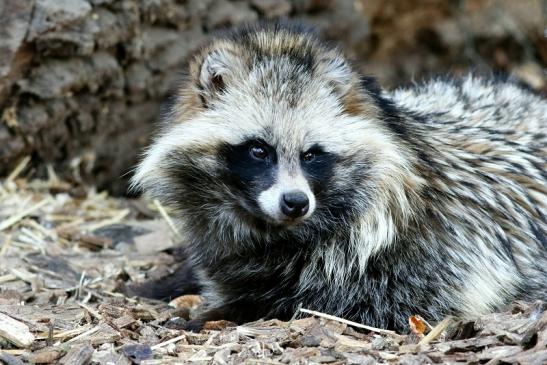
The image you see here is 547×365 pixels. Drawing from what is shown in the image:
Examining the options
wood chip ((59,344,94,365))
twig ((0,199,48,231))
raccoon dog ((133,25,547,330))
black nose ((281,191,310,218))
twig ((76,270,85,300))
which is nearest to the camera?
wood chip ((59,344,94,365))

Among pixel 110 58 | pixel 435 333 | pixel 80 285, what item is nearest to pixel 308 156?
pixel 435 333

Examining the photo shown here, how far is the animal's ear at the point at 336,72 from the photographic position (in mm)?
4965

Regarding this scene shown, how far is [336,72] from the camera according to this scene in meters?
4.99

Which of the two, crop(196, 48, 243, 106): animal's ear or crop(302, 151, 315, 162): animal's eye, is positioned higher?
crop(196, 48, 243, 106): animal's ear

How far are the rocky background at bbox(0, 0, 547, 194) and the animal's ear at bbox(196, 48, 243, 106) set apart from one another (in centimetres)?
89

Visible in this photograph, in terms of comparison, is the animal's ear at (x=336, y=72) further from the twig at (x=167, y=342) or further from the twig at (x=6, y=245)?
the twig at (x=6, y=245)

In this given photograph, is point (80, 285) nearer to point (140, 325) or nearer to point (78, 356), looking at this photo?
point (140, 325)

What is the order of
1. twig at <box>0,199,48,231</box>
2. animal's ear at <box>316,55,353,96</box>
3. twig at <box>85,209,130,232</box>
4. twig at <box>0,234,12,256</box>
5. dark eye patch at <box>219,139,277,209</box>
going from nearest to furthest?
1. dark eye patch at <box>219,139,277,209</box>
2. animal's ear at <box>316,55,353,96</box>
3. twig at <box>0,234,12,256</box>
4. twig at <box>0,199,48,231</box>
5. twig at <box>85,209,130,232</box>

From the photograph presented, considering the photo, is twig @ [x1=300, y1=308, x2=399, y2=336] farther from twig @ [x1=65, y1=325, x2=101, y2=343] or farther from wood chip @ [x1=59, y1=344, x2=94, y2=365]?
wood chip @ [x1=59, y1=344, x2=94, y2=365]

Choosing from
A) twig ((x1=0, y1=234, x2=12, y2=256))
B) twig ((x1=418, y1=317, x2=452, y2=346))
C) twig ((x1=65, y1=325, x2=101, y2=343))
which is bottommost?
twig ((x1=0, y1=234, x2=12, y2=256))

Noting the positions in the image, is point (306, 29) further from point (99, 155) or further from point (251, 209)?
point (99, 155)

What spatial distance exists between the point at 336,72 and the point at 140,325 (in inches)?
70.7

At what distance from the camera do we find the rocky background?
6.70m

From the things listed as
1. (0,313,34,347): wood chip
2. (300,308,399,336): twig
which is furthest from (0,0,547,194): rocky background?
→ (0,313,34,347): wood chip
